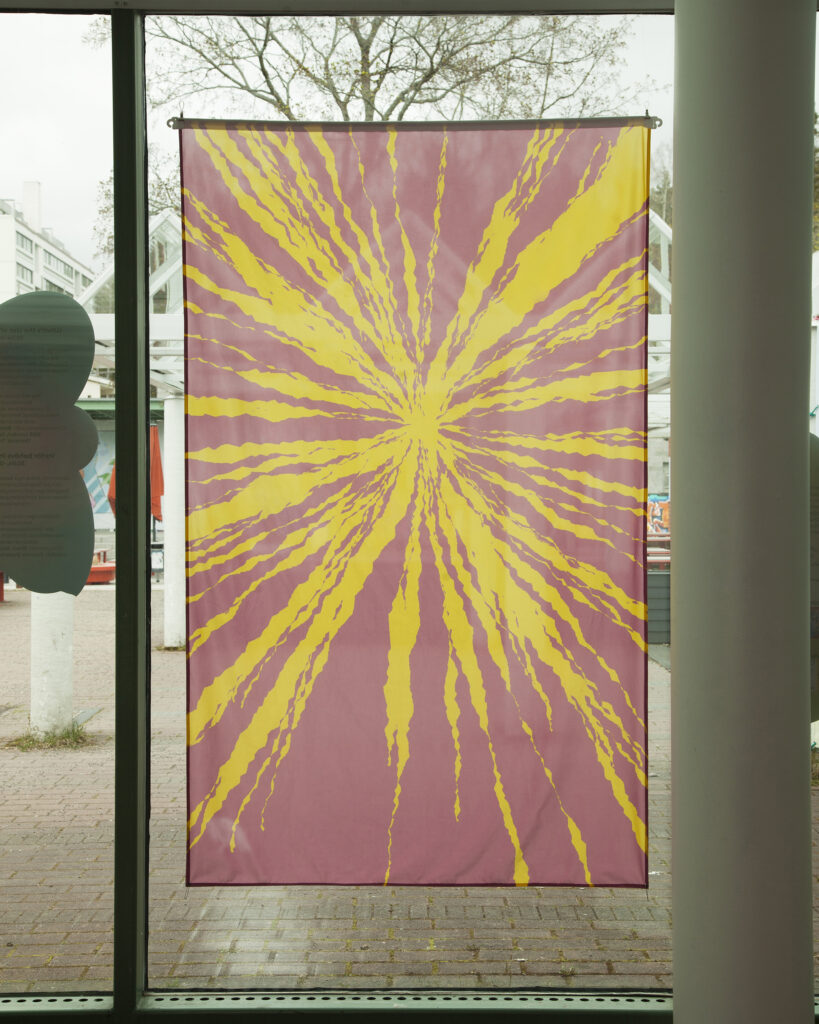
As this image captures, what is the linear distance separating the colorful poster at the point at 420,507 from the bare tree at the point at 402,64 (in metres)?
0.99

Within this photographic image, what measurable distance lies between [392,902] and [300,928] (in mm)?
423

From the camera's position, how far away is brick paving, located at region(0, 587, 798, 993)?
126 inches

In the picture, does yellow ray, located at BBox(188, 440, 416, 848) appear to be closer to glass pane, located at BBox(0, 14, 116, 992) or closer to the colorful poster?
the colorful poster

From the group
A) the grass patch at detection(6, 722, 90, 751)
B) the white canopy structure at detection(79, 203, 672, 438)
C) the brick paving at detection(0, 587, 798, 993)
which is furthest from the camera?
the grass patch at detection(6, 722, 90, 751)

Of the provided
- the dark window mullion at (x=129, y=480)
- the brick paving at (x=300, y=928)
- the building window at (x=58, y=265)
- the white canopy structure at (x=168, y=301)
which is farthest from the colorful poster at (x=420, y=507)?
the building window at (x=58, y=265)

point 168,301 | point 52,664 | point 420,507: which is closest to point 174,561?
point 52,664

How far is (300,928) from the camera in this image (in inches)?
140

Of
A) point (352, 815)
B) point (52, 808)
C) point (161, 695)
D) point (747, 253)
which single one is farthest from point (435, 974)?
point (161, 695)

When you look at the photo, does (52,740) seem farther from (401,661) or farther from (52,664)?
(401,661)

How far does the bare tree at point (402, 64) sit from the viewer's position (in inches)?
149

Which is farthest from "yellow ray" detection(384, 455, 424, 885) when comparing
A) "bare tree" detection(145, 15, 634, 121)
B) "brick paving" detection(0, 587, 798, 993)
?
"bare tree" detection(145, 15, 634, 121)

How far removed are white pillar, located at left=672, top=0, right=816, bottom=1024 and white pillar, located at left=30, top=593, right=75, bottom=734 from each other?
5.03 meters

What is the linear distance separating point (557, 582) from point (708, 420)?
2.74 feet

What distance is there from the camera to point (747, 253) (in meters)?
2.21
